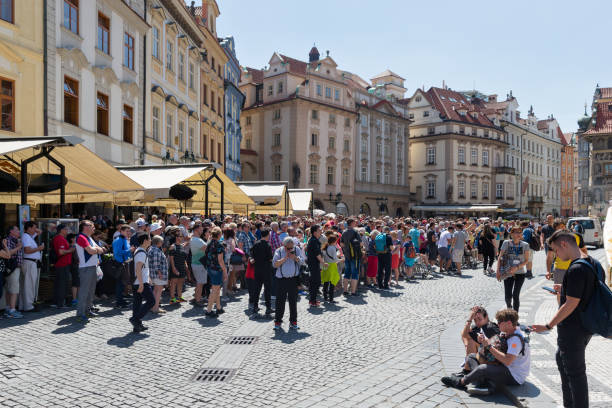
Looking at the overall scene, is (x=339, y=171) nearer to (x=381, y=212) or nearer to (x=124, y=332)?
(x=381, y=212)

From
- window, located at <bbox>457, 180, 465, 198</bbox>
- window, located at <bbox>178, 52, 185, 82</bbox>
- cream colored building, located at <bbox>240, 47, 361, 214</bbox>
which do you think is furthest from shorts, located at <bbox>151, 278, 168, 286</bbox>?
window, located at <bbox>457, 180, 465, 198</bbox>

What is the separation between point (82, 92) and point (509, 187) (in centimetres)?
6520

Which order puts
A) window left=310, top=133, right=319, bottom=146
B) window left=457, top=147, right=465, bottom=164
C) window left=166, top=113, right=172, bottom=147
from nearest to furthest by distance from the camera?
window left=166, top=113, right=172, bottom=147, window left=310, top=133, right=319, bottom=146, window left=457, top=147, right=465, bottom=164

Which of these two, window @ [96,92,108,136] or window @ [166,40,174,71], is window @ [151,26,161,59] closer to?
window @ [166,40,174,71]

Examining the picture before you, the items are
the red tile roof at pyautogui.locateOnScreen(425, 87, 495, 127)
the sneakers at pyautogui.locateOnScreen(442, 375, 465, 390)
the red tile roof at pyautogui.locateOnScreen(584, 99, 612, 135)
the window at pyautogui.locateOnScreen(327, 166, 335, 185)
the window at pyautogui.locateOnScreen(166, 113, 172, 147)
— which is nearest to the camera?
the sneakers at pyautogui.locateOnScreen(442, 375, 465, 390)

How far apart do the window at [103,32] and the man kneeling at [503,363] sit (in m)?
18.3

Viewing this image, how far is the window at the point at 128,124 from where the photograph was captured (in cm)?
2181

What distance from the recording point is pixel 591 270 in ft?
15.1

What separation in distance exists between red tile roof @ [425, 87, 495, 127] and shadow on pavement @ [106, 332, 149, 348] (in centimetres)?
6125

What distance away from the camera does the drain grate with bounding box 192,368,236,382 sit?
6281 mm

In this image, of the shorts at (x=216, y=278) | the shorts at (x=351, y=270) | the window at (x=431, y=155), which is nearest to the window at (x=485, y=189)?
the window at (x=431, y=155)

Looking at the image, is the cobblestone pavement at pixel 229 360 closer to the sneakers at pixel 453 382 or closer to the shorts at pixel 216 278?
the sneakers at pixel 453 382

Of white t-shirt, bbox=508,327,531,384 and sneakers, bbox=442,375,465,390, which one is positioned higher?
white t-shirt, bbox=508,327,531,384

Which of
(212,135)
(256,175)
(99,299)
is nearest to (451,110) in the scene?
(256,175)
